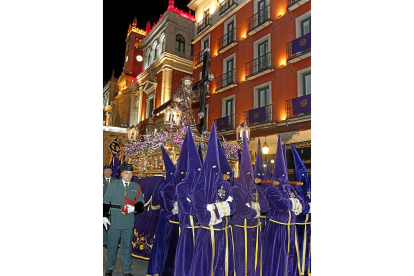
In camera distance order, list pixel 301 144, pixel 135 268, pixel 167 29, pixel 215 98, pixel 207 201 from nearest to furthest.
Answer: pixel 207 201
pixel 135 268
pixel 301 144
pixel 215 98
pixel 167 29

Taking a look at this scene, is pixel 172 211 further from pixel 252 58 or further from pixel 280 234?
pixel 252 58

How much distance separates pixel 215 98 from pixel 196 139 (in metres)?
9.64

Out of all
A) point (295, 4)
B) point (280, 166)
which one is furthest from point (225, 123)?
point (280, 166)

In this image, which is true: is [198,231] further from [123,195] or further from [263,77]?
[263,77]

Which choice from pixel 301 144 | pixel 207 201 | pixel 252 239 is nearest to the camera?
pixel 207 201

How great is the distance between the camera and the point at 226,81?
47.6ft

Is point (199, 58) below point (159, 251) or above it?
above

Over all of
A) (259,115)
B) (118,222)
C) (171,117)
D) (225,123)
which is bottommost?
(118,222)

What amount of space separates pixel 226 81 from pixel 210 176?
11.5 meters

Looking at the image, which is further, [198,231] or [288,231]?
[288,231]

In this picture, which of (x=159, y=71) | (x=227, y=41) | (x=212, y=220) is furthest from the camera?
(x=159, y=71)

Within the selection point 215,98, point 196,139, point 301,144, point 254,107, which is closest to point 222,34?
point 215,98

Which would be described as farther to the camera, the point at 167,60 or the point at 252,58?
the point at 167,60

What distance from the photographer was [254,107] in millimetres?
12859
